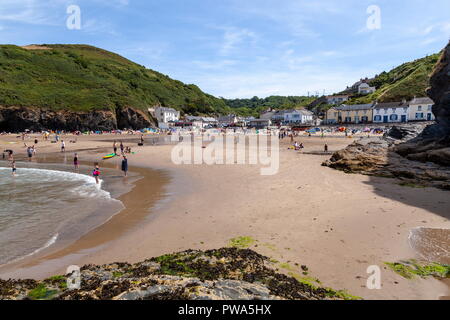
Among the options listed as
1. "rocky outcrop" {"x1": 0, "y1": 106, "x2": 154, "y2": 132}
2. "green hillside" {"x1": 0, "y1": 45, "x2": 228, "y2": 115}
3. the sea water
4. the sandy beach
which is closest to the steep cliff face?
the sandy beach

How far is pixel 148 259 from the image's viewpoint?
7559 millimetres

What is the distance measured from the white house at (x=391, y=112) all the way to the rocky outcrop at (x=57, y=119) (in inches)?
2961

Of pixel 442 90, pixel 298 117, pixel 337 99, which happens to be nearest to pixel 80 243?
pixel 442 90

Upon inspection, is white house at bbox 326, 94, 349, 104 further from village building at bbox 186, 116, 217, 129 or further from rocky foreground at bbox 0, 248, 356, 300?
rocky foreground at bbox 0, 248, 356, 300

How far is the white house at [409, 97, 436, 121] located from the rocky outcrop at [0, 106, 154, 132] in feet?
267

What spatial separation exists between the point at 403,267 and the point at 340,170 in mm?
14485

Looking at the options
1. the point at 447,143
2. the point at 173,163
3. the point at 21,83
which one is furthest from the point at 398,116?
the point at 21,83

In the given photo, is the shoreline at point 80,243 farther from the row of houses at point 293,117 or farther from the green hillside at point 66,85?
the row of houses at point 293,117

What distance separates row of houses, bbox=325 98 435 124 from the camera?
228 feet

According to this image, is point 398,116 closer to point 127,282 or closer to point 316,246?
point 316,246

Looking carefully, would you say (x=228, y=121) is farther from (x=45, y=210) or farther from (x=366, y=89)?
(x=45, y=210)

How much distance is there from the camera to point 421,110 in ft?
229

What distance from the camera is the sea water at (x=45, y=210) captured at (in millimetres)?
9414

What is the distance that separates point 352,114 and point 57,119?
85597mm
